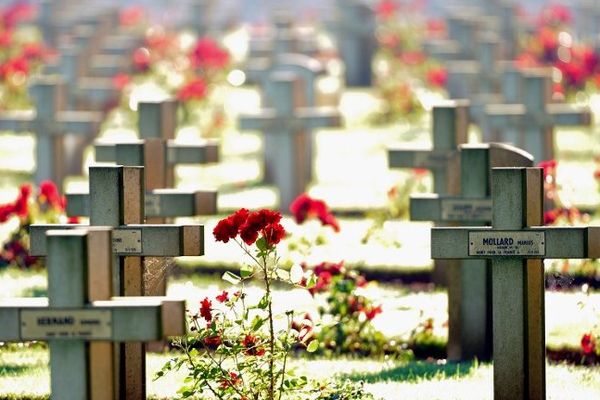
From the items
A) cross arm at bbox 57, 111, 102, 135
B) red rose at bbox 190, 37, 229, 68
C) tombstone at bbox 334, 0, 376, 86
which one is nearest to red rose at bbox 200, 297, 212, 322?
cross arm at bbox 57, 111, 102, 135

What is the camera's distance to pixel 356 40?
93.7 ft

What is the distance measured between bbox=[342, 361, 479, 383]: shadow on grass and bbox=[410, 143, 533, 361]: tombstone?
0.22 meters

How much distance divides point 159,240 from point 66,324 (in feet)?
4.18

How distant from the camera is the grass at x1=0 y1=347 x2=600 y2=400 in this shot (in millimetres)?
9719

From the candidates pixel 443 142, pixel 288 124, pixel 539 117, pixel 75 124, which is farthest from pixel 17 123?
pixel 443 142

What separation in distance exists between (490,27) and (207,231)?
44.9 ft

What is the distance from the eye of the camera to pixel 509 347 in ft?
29.9

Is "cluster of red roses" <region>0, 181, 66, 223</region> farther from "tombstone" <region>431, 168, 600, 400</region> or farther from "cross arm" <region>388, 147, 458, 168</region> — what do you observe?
"tombstone" <region>431, 168, 600, 400</region>

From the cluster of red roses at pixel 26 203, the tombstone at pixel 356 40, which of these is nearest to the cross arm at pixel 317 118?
the cluster of red roses at pixel 26 203

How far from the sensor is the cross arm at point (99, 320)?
7.79 m

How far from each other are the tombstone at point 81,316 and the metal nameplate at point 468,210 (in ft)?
11.4

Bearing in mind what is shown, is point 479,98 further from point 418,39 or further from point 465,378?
point 465,378

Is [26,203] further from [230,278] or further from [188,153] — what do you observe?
[230,278]

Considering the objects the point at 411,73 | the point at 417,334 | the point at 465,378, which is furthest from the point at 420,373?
the point at 411,73
